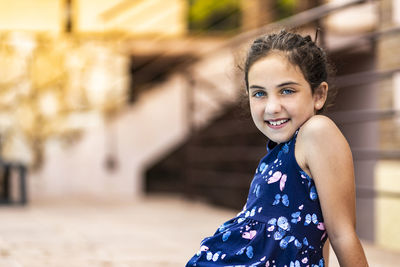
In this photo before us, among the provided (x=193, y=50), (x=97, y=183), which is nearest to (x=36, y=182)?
(x=97, y=183)

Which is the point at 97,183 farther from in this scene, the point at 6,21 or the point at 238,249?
the point at 238,249

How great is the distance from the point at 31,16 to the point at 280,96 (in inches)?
265

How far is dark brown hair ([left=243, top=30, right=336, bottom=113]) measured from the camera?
1.51m

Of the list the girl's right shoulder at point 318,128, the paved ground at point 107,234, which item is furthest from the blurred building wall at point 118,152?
the girl's right shoulder at point 318,128

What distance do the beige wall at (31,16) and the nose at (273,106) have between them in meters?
6.53

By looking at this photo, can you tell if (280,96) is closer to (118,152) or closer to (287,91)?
(287,91)

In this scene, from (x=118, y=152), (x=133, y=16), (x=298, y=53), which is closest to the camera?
(x=298, y=53)

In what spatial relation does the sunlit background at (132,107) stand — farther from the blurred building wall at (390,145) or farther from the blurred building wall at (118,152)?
the blurred building wall at (390,145)

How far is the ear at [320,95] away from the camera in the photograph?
5.08 ft

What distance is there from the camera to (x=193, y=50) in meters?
7.98

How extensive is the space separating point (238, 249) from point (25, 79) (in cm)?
653

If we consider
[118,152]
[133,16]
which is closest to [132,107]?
[118,152]

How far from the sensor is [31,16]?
771 centimetres

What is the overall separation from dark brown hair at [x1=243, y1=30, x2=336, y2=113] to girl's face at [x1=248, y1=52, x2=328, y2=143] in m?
0.01
